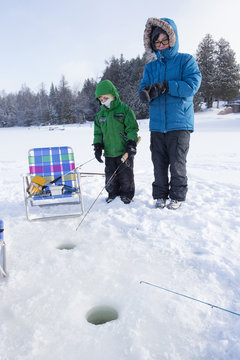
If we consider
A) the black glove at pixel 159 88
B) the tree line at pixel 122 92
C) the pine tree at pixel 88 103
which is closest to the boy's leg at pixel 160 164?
the black glove at pixel 159 88

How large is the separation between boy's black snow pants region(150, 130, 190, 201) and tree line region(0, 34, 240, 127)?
31.1m

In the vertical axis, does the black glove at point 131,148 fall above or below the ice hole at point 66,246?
above

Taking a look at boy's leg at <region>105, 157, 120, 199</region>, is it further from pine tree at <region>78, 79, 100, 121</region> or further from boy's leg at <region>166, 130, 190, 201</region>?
A: pine tree at <region>78, 79, 100, 121</region>

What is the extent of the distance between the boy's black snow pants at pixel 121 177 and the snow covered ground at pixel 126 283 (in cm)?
33

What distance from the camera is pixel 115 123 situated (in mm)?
3408

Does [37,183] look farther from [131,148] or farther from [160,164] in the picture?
[160,164]

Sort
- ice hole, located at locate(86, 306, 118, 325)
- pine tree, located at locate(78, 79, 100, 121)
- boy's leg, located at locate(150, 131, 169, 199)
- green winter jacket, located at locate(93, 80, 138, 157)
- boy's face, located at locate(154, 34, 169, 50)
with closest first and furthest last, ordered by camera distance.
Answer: ice hole, located at locate(86, 306, 118, 325) < boy's face, located at locate(154, 34, 169, 50) < boy's leg, located at locate(150, 131, 169, 199) < green winter jacket, located at locate(93, 80, 138, 157) < pine tree, located at locate(78, 79, 100, 121)

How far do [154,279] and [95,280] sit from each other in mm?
435

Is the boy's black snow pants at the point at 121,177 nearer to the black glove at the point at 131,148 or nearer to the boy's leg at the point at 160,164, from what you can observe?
the black glove at the point at 131,148

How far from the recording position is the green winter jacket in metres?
3.32

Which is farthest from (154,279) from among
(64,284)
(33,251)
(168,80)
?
(168,80)

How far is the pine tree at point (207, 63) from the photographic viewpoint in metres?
33.8

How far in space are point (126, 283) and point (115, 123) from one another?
2159 mm

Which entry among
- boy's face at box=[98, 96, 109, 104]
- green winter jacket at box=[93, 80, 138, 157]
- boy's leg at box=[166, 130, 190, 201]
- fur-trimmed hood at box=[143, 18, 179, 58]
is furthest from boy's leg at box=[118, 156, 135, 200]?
fur-trimmed hood at box=[143, 18, 179, 58]
